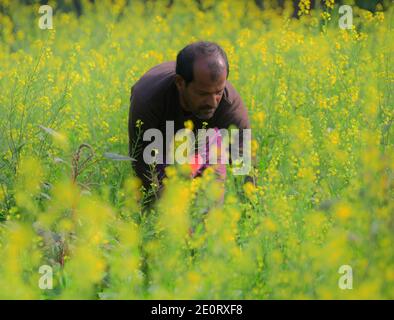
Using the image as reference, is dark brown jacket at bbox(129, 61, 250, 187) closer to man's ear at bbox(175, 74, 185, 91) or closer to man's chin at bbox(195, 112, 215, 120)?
man's ear at bbox(175, 74, 185, 91)

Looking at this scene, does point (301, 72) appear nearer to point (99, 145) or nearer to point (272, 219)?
point (99, 145)

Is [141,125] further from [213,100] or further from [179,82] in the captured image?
[213,100]

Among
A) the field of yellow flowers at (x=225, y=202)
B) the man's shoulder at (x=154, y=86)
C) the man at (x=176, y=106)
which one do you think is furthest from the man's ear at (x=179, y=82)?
the field of yellow flowers at (x=225, y=202)

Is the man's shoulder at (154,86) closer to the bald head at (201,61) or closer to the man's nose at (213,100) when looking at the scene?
the bald head at (201,61)

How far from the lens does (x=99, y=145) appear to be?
426 centimetres

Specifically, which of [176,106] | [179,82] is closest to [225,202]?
[179,82]

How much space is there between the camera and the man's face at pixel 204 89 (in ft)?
12.3

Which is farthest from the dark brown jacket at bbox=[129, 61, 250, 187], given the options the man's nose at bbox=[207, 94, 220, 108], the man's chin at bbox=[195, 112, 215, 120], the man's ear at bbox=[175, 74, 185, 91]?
the man's nose at bbox=[207, 94, 220, 108]

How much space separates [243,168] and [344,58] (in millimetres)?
2150

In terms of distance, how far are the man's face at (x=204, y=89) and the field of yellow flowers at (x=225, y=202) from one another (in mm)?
356

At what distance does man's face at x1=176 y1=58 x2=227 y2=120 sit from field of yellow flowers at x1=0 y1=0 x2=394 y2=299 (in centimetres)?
36

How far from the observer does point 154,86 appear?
13.7 ft

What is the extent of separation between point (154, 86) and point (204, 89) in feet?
1.55

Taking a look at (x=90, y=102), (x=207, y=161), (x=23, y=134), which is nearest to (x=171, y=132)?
(x=207, y=161)
